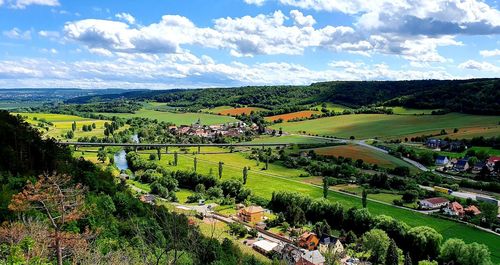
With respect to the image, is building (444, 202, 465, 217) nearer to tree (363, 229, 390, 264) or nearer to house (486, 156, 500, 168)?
tree (363, 229, 390, 264)

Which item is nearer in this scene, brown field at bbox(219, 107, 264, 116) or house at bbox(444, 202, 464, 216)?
house at bbox(444, 202, 464, 216)

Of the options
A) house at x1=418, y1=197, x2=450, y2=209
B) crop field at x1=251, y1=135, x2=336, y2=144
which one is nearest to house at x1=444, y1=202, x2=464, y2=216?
house at x1=418, y1=197, x2=450, y2=209

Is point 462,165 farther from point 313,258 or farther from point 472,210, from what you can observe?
point 313,258

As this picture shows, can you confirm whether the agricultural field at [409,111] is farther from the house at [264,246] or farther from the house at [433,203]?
the house at [264,246]

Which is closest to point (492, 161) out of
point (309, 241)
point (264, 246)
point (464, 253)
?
point (464, 253)

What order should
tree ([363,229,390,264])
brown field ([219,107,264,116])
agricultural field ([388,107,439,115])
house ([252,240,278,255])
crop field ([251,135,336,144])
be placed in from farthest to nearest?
brown field ([219,107,264,116]), agricultural field ([388,107,439,115]), crop field ([251,135,336,144]), house ([252,240,278,255]), tree ([363,229,390,264])

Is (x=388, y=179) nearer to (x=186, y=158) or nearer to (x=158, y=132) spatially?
(x=186, y=158)

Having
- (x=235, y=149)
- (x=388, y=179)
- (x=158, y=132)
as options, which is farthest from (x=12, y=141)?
(x=158, y=132)

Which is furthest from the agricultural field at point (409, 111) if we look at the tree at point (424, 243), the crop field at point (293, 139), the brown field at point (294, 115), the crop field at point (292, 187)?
the tree at point (424, 243)
